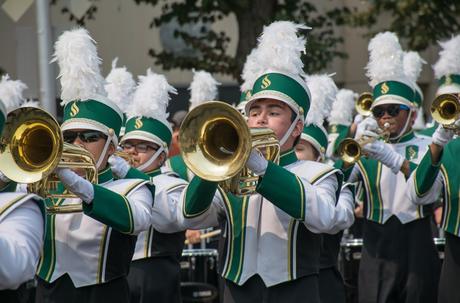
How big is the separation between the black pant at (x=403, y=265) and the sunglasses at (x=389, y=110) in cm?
82

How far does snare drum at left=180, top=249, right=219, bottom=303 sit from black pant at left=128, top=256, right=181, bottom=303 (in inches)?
73.5

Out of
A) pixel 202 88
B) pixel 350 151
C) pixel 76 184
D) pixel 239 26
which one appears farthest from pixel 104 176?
pixel 239 26

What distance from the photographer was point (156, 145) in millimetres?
7863

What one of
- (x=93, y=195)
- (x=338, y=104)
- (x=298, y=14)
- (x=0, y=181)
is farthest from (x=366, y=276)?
(x=298, y=14)

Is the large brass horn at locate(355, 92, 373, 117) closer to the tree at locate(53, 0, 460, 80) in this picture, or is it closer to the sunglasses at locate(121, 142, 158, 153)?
the sunglasses at locate(121, 142, 158, 153)

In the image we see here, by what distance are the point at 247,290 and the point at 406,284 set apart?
299cm

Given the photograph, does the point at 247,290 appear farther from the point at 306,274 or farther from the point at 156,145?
the point at 156,145

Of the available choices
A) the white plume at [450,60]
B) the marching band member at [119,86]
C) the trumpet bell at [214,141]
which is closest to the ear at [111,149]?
the trumpet bell at [214,141]

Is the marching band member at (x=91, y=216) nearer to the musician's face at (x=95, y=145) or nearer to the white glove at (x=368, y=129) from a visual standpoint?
the musician's face at (x=95, y=145)

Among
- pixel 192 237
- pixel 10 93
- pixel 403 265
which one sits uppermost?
pixel 10 93

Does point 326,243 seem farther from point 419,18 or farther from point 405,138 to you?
point 419,18

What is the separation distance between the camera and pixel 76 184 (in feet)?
17.6

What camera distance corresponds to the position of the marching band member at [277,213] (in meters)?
5.48

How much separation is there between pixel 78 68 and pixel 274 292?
1.69 metres
